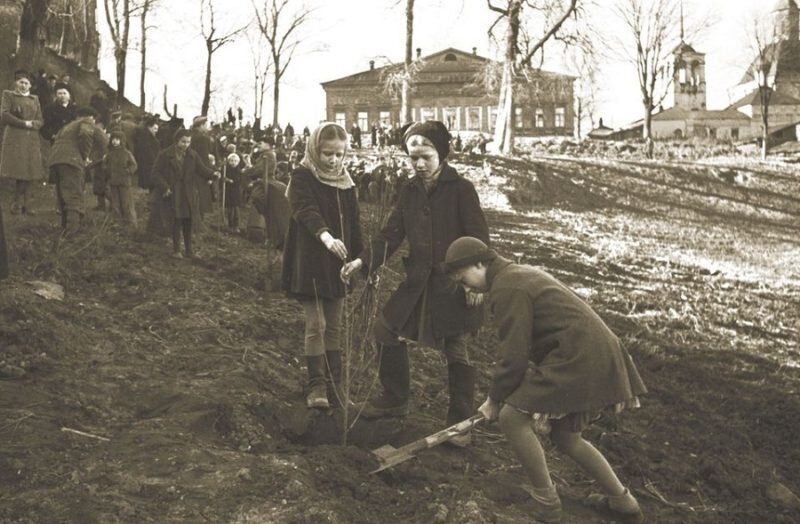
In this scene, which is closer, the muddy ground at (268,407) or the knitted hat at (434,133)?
the muddy ground at (268,407)

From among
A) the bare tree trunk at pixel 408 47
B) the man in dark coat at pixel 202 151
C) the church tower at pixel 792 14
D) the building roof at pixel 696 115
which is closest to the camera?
the man in dark coat at pixel 202 151

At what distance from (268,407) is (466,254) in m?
2.08

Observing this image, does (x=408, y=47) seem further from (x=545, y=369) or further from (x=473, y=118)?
(x=473, y=118)

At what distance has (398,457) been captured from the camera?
4918 millimetres

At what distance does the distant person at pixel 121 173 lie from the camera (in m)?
12.0

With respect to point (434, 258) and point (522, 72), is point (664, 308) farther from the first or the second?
point (522, 72)

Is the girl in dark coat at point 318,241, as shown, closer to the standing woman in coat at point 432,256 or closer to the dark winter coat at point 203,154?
the standing woman in coat at point 432,256

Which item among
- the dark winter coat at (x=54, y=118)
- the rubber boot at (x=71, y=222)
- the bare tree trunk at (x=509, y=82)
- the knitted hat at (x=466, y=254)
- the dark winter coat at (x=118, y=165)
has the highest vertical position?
the bare tree trunk at (x=509, y=82)

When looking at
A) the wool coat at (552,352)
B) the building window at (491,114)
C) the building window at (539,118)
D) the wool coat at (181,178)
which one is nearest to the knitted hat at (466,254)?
the wool coat at (552,352)

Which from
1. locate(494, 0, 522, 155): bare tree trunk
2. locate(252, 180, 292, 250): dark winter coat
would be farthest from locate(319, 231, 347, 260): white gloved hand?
locate(494, 0, 522, 155): bare tree trunk

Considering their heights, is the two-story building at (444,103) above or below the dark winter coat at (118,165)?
above

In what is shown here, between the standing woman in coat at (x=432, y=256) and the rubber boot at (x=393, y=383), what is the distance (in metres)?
0.13

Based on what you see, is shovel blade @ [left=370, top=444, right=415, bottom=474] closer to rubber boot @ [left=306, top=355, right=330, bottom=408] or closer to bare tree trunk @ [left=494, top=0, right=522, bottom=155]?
rubber boot @ [left=306, top=355, right=330, bottom=408]

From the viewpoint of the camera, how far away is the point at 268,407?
5.70 m
